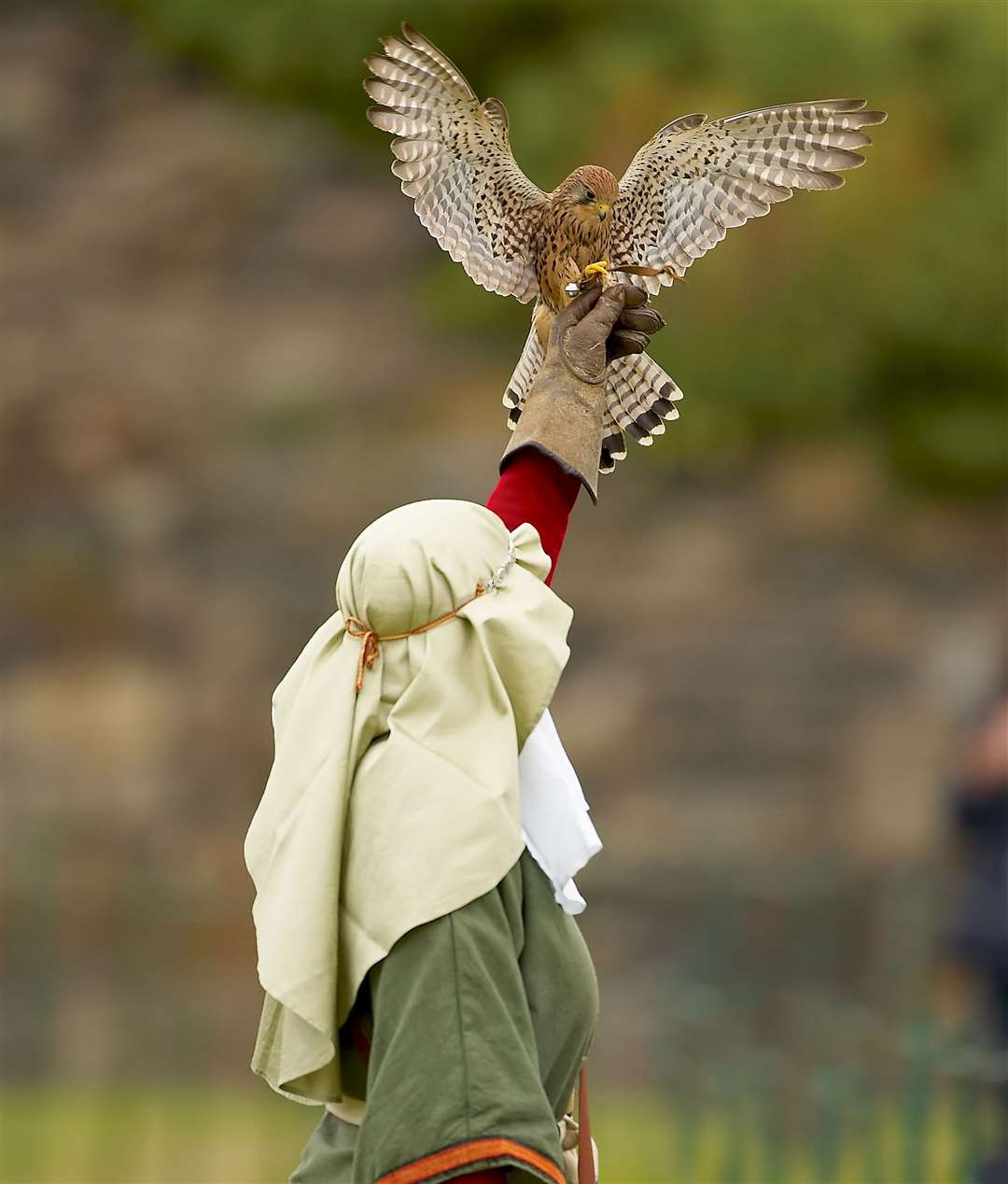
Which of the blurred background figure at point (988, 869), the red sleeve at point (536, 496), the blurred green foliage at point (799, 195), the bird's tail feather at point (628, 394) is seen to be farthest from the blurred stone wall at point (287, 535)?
the red sleeve at point (536, 496)

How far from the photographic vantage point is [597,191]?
2.12 metres

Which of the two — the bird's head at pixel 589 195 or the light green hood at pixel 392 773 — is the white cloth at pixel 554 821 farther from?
the bird's head at pixel 589 195

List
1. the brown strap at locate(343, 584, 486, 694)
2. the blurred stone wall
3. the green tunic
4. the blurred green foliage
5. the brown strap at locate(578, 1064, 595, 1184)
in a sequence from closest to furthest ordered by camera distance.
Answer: the green tunic → the brown strap at locate(343, 584, 486, 694) → the brown strap at locate(578, 1064, 595, 1184) → the blurred green foliage → the blurred stone wall

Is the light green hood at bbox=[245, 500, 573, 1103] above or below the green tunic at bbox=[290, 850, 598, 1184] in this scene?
above

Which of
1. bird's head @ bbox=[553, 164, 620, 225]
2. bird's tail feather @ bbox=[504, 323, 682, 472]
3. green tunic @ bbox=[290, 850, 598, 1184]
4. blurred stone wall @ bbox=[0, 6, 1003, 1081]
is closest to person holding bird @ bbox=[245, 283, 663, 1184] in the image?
green tunic @ bbox=[290, 850, 598, 1184]

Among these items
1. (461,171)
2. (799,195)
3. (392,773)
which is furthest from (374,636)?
(799,195)

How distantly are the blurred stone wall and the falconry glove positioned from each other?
7247 millimetres

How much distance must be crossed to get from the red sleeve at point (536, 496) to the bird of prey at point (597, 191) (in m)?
0.18

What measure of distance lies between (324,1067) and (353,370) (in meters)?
8.39

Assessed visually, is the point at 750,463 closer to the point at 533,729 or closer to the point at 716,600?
the point at 716,600

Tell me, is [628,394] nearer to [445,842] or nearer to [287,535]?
[445,842]

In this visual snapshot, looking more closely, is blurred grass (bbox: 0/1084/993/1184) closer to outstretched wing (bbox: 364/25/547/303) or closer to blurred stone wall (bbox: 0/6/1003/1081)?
blurred stone wall (bbox: 0/6/1003/1081)

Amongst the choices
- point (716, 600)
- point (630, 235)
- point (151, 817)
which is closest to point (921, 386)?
point (716, 600)

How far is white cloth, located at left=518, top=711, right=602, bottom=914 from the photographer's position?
176cm
